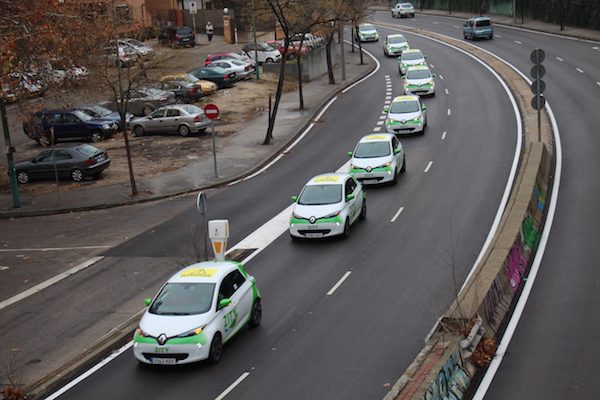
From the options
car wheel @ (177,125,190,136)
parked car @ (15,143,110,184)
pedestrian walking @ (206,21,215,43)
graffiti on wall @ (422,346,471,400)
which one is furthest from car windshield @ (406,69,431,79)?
graffiti on wall @ (422,346,471,400)

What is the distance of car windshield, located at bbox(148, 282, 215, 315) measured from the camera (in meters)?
16.9

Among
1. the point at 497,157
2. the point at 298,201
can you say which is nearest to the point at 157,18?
the point at 497,157

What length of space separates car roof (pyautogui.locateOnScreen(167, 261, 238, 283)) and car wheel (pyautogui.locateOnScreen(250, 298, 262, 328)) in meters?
0.90

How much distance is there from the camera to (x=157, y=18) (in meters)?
81.6

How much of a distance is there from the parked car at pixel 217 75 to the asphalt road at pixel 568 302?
23042 mm

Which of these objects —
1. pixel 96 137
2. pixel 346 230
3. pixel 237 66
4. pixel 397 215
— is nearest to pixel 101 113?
pixel 96 137

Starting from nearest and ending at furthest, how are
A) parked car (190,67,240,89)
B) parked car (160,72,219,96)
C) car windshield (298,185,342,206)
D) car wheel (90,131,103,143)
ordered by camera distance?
car windshield (298,185,342,206)
car wheel (90,131,103,143)
parked car (160,72,219,96)
parked car (190,67,240,89)

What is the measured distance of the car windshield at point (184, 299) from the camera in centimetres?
1691

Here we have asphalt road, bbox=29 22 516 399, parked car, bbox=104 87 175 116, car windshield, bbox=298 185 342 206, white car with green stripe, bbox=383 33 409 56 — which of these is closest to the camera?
asphalt road, bbox=29 22 516 399

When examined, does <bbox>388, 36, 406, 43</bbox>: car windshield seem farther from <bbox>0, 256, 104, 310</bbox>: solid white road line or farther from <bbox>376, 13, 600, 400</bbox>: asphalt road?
<bbox>0, 256, 104, 310</bbox>: solid white road line

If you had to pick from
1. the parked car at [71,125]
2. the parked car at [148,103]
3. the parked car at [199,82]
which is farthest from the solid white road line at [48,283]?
the parked car at [199,82]

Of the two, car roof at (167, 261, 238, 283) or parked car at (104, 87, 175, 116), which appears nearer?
car roof at (167, 261, 238, 283)

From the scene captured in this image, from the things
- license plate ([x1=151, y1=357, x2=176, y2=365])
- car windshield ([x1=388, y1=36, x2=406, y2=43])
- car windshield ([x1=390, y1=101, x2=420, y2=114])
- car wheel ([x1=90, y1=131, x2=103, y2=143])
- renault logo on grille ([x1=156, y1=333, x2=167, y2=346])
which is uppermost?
renault logo on grille ([x1=156, y1=333, x2=167, y2=346])

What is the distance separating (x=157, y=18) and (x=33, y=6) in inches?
2117
